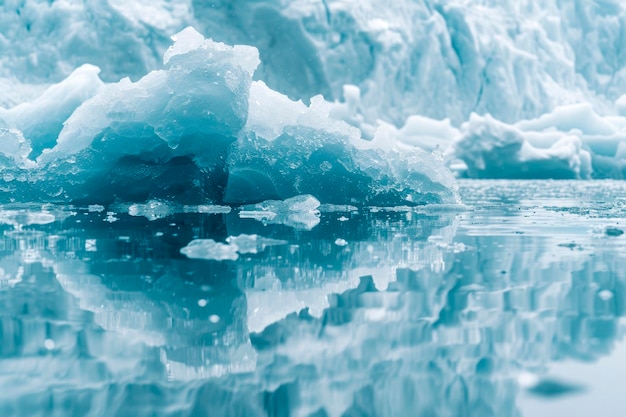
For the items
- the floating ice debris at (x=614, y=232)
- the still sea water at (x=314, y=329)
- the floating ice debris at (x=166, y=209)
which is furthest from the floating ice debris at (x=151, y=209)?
the floating ice debris at (x=614, y=232)

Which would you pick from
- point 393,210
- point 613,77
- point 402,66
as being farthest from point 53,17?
point 613,77

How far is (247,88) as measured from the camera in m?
5.64

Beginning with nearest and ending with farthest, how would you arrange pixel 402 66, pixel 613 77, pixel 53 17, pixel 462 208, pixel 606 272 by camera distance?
1. pixel 606 272
2. pixel 462 208
3. pixel 53 17
4. pixel 402 66
5. pixel 613 77

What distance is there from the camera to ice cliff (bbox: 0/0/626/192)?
5.54 m

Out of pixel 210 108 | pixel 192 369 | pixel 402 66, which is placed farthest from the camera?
pixel 402 66

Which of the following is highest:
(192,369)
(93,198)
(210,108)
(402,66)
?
(402,66)

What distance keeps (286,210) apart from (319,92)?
9.16 metres

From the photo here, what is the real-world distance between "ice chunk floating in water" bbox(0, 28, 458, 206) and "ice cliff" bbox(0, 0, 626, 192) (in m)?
0.01

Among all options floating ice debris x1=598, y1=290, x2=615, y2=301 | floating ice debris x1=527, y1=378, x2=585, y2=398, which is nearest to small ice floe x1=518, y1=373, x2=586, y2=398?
floating ice debris x1=527, y1=378, x2=585, y2=398

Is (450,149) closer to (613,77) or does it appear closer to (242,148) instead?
(613,77)

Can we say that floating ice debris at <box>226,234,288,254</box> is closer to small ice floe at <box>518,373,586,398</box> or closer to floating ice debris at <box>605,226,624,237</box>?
floating ice debris at <box>605,226,624,237</box>

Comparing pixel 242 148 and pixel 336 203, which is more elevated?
pixel 242 148

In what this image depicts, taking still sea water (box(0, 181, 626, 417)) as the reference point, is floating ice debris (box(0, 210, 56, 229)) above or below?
above

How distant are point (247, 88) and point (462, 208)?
6.17ft
